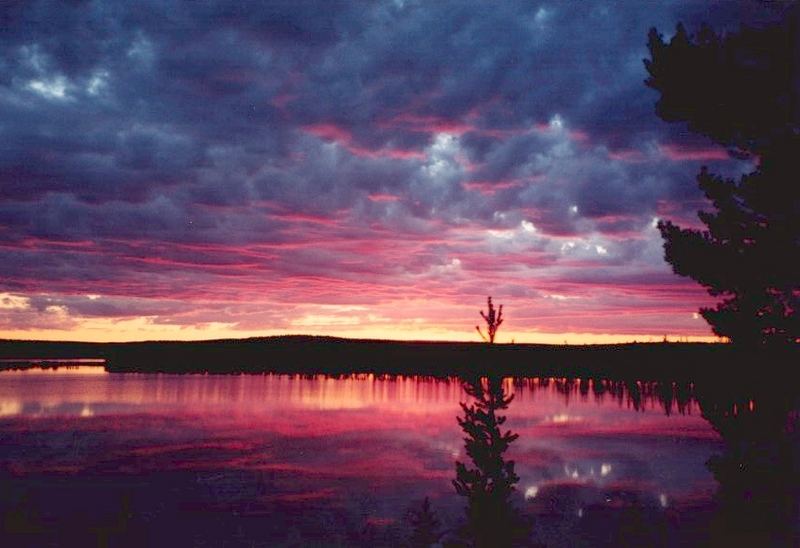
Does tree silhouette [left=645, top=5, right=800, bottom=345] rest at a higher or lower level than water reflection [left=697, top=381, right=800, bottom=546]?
higher

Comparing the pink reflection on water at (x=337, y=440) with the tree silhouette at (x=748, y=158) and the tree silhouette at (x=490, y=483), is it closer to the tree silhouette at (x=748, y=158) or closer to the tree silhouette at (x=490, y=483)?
the tree silhouette at (x=490, y=483)

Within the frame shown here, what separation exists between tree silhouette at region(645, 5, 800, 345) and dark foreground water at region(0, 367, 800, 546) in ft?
5.78

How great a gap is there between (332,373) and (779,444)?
69.6m

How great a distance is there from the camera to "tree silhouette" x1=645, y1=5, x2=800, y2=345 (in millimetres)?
12602

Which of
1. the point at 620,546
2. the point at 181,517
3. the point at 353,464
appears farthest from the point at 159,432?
the point at 620,546

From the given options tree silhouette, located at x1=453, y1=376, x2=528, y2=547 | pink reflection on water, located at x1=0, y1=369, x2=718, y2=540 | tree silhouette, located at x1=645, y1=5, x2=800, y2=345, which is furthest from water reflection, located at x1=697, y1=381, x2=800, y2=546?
pink reflection on water, located at x1=0, y1=369, x2=718, y2=540

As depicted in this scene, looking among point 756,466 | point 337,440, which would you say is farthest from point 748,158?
point 337,440

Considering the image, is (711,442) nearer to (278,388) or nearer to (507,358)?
(278,388)

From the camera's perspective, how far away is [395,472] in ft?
81.3

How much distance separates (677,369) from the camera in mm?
64750

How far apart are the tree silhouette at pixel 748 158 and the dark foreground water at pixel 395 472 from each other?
176 centimetres

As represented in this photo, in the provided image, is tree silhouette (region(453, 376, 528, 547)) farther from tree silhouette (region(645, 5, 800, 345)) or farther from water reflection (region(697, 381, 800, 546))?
tree silhouette (region(645, 5, 800, 345))

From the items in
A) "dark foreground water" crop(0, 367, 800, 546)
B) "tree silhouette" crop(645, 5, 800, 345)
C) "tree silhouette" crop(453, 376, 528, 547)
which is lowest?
"dark foreground water" crop(0, 367, 800, 546)

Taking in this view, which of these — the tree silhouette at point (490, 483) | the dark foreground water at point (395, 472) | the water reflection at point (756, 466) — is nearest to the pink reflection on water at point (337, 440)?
the dark foreground water at point (395, 472)
